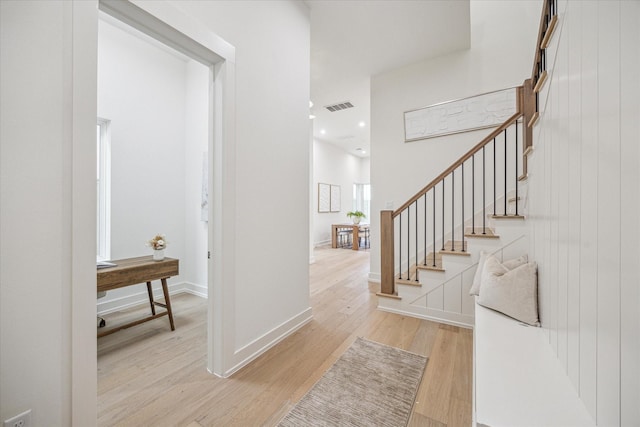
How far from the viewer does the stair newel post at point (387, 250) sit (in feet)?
9.59

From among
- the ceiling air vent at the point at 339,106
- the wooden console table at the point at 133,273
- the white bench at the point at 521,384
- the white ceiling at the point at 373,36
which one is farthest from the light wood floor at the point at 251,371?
the ceiling air vent at the point at 339,106

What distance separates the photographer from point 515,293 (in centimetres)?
171

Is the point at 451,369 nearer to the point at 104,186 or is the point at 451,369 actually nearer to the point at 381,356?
the point at 381,356

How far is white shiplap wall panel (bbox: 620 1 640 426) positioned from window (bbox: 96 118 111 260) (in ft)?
12.5

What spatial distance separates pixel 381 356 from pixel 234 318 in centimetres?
116

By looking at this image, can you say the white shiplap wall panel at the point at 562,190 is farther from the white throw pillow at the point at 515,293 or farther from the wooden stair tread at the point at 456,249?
the wooden stair tread at the point at 456,249

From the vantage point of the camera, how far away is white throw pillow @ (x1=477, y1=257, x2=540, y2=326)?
1666 millimetres

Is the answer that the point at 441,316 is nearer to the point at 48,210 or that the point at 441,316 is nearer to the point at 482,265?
the point at 482,265

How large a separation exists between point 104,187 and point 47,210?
2289 mm

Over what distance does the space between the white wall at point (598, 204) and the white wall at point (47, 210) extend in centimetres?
187

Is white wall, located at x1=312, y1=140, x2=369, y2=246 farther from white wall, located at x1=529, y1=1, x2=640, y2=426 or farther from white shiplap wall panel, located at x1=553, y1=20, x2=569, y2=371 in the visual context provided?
white wall, located at x1=529, y1=1, x2=640, y2=426

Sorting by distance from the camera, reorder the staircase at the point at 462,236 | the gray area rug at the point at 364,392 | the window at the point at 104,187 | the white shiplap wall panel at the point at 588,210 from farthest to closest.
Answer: the window at the point at 104,187 → the staircase at the point at 462,236 → the gray area rug at the point at 364,392 → the white shiplap wall panel at the point at 588,210

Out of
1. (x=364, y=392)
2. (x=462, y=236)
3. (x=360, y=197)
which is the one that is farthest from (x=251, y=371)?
(x=360, y=197)

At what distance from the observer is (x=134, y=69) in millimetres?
3096
